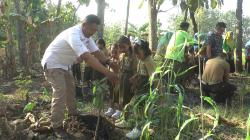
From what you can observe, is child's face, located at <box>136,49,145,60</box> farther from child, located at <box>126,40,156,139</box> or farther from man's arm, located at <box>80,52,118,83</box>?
man's arm, located at <box>80,52,118,83</box>

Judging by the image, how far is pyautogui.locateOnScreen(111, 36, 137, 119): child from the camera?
539 centimetres

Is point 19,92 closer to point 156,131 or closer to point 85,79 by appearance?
point 85,79

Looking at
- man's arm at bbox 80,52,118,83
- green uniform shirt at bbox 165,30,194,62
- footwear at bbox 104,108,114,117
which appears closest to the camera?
green uniform shirt at bbox 165,30,194,62

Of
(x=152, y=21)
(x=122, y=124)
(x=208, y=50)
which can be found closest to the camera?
(x=122, y=124)

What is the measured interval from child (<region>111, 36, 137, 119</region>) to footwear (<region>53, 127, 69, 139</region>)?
2.98 feet

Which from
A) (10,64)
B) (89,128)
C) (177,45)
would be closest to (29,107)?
(89,128)

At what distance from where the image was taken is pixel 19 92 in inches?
298

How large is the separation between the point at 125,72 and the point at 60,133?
4.23ft

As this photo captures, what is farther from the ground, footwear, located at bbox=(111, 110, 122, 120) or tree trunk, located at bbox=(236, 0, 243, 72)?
tree trunk, located at bbox=(236, 0, 243, 72)

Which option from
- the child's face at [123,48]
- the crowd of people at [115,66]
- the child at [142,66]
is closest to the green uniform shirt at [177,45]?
the crowd of people at [115,66]

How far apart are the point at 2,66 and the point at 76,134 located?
5.97m

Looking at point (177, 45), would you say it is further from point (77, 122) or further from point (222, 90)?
point (222, 90)

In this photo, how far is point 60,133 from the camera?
4738 mm

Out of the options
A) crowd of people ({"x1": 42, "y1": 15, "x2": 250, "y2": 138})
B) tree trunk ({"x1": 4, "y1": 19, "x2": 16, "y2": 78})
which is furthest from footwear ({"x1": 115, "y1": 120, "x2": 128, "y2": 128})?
tree trunk ({"x1": 4, "y1": 19, "x2": 16, "y2": 78})
